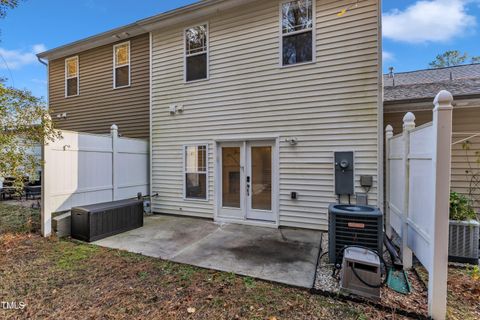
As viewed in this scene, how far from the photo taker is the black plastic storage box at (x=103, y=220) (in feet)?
15.9

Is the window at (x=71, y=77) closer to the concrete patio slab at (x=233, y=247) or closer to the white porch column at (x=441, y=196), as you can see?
the concrete patio slab at (x=233, y=247)

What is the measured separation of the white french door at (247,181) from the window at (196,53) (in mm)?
2144

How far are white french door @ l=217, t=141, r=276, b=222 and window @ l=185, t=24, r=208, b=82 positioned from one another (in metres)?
2.14

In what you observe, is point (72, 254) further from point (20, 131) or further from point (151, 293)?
point (20, 131)

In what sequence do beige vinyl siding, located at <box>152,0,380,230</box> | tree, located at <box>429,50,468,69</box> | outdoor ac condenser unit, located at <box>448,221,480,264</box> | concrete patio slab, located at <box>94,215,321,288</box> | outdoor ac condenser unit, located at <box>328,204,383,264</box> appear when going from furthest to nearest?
tree, located at <box>429,50,468,69</box> → beige vinyl siding, located at <box>152,0,380,230</box> → outdoor ac condenser unit, located at <box>448,221,480,264</box> → concrete patio slab, located at <box>94,215,321,288</box> → outdoor ac condenser unit, located at <box>328,204,383,264</box>

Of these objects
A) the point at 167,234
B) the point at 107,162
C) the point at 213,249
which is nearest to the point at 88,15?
the point at 107,162

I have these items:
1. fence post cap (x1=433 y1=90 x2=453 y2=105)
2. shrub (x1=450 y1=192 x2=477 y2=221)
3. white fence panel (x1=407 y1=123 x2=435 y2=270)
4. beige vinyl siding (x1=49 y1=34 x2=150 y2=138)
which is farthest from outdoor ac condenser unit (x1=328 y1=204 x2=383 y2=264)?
beige vinyl siding (x1=49 y1=34 x2=150 y2=138)

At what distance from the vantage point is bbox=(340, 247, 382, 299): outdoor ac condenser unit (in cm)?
275

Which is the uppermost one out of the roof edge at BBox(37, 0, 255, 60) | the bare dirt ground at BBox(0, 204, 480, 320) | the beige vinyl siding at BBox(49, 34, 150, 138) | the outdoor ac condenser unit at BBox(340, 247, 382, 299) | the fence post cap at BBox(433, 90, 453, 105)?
the roof edge at BBox(37, 0, 255, 60)

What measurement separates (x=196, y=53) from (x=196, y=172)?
330 cm

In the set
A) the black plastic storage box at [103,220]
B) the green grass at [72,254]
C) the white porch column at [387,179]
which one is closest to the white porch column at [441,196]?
the white porch column at [387,179]

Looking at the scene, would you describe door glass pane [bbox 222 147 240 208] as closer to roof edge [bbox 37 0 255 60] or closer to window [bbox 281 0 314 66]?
window [bbox 281 0 314 66]

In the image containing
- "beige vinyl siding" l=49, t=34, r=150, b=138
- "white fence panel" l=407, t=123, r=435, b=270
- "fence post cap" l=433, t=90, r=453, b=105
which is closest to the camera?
"fence post cap" l=433, t=90, r=453, b=105

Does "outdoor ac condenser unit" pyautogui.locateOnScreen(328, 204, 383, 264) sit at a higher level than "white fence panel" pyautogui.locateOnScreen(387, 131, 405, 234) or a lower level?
lower
